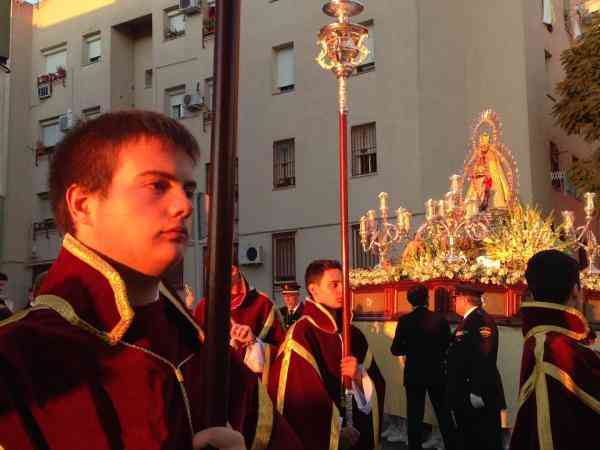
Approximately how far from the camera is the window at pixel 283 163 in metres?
22.7

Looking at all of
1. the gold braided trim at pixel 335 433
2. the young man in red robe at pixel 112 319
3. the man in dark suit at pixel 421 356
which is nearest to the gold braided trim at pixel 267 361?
the gold braided trim at pixel 335 433

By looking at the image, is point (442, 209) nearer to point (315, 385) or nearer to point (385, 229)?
point (385, 229)

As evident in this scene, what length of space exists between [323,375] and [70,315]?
340 cm

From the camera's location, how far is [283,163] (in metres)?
23.0

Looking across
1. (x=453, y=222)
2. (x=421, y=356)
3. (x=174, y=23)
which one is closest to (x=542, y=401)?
(x=421, y=356)

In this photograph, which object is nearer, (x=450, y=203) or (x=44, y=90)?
(x=450, y=203)

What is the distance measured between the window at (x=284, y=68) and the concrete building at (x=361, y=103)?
0.14 ft

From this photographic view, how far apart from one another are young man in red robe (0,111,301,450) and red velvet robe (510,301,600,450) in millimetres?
2195

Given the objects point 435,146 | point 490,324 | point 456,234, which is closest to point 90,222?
point 490,324

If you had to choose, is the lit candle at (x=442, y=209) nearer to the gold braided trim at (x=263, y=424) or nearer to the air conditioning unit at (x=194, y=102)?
the gold braided trim at (x=263, y=424)

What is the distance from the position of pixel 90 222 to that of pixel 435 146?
19.2 metres

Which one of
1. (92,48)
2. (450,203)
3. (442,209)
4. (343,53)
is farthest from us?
(92,48)

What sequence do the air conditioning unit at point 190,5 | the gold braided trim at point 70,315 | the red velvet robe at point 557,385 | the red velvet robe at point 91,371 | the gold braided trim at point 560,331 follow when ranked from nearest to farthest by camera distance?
the red velvet robe at point 91,371 → the gold braided trim at point 70,315 → the red velvet robe at point 557,385 → the gold braided trim at point 560,331 → the air conditioning unit at point 190,5

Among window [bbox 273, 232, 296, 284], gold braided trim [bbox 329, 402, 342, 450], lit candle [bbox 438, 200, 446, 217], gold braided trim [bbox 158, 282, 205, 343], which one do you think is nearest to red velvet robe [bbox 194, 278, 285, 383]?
gold braided trim [bbox 329, 402, 342, 450]
